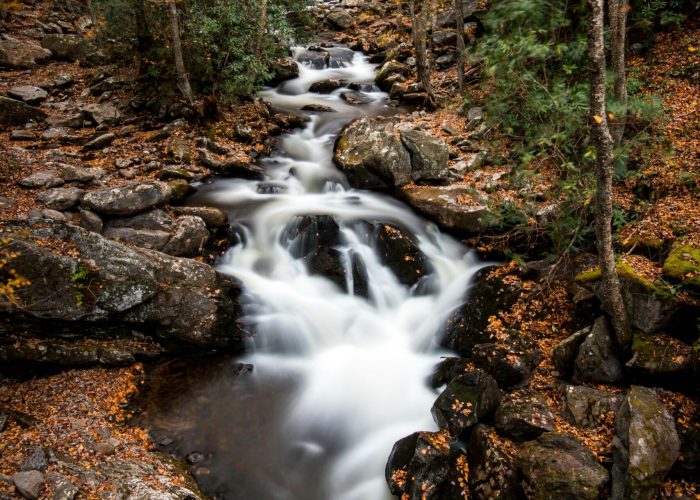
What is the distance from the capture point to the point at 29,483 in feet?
14.7

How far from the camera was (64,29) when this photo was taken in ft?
70.1

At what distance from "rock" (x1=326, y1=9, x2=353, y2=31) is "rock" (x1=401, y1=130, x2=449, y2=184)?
20688 millimetres

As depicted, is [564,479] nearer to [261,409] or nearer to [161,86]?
[261,409]

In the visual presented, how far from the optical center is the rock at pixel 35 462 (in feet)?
15.9

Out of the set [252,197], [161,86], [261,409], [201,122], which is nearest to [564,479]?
[261,409]

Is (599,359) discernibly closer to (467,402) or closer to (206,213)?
(467,402)

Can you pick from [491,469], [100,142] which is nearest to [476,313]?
[491,469]

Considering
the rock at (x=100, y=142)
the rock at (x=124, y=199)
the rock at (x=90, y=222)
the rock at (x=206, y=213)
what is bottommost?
the rock at (x=206, y=213)

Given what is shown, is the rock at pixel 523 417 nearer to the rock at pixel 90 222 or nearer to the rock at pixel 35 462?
the rock at pixel 35 462

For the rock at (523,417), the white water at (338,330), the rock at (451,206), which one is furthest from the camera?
the rock at (451,206)

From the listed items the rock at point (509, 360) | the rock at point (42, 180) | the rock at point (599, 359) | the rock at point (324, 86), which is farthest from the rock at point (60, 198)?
the rock at point (324, 86)

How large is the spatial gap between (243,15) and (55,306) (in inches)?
471

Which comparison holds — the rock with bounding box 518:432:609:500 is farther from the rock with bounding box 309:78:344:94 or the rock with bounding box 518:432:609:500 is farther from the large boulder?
the rock with bounding box 309:78:344:94

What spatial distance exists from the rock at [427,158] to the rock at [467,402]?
22.9ft
